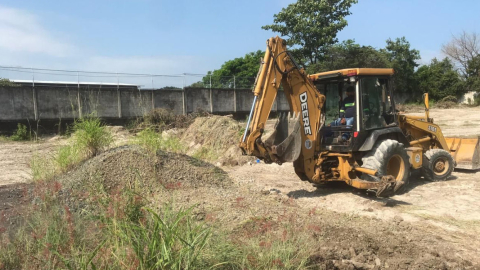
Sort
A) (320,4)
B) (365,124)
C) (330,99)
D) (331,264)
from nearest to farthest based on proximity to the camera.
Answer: (331,264) → (365,124) → (330,99) → (320,4)

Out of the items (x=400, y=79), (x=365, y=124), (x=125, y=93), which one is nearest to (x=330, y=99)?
(x=365, y=124)

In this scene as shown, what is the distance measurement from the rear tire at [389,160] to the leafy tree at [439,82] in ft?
108

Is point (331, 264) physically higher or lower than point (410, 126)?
lower

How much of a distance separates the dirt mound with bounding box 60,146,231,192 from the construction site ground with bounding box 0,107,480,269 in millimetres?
520

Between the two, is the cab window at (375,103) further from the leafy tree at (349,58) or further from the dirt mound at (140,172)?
the leafy tree at (349,58)

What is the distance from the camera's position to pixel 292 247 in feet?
10.4

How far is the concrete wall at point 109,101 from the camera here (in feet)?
54.7

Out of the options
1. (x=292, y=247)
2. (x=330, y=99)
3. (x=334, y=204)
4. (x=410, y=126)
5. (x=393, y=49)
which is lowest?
(x=334, y=204)

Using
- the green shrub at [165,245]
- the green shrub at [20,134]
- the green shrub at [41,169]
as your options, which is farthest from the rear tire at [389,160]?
the green shrub at [20,134]

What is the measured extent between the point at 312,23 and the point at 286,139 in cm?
2265

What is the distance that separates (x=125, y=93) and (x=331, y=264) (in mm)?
17715

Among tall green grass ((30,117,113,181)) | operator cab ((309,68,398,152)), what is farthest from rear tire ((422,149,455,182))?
tall green grass ((30,117,113,181))

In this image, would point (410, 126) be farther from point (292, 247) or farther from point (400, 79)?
point (400, 79)

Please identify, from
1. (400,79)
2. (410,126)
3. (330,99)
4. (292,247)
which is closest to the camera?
(292,247)
